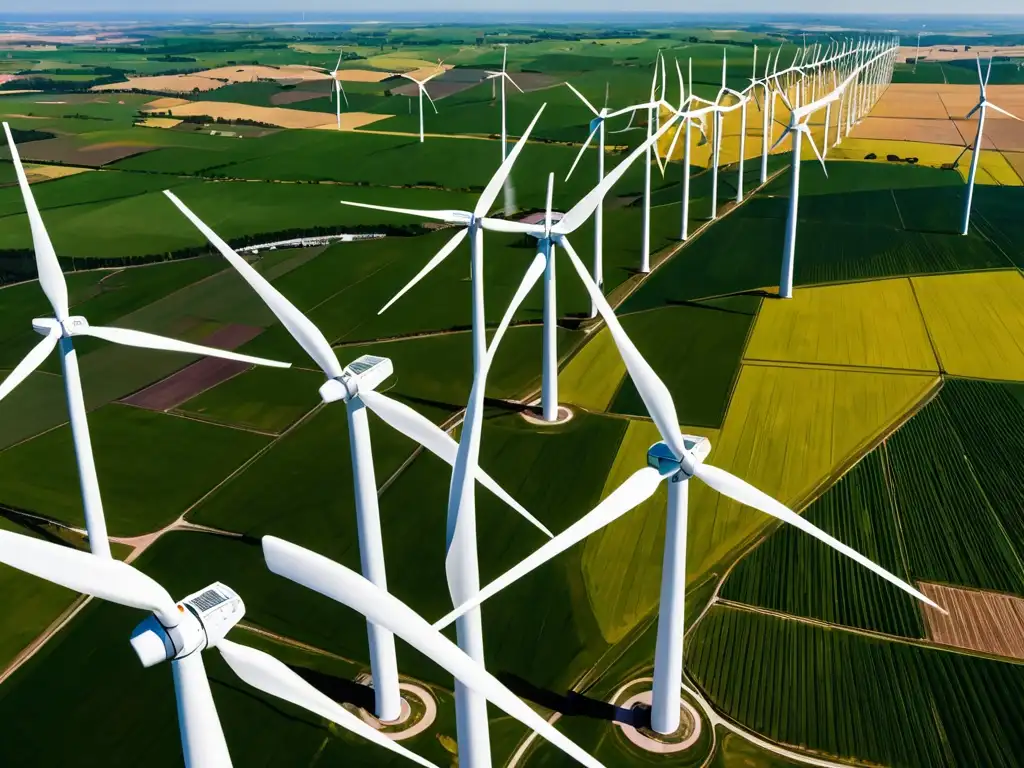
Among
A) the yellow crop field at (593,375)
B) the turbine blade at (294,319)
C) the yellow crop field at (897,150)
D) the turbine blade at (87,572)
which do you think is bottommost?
the yellow crop field at (593,375)

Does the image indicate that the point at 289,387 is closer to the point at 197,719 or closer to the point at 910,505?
the point at 910,505

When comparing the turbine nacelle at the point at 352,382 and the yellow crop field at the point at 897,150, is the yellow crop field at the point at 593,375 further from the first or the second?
the yellow crop field at the point at 897,150

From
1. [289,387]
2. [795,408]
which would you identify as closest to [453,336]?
[289,387]

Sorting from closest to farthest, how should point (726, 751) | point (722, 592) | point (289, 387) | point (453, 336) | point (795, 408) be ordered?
1. point (726, 751)
2. point (722, 592)
3. point (795, 408)
4. point (289, 387)
5. point (453, 336)

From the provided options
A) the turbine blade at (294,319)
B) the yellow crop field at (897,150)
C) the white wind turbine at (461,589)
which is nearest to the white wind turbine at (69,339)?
the turbine blade at (294,319)

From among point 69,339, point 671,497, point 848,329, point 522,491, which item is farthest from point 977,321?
point 69,339

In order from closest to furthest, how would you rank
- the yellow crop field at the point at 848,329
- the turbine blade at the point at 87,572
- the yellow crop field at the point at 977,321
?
the turbine blade at the point at 87,572 → the yellow crop field at the point at 977,321 → the yellow crop field at the point at 848,329

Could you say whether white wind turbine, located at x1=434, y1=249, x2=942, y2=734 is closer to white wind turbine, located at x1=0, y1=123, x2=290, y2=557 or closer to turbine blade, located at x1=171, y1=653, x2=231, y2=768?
turbine blade, located at x1=171, y1=653, x2=231, y2=768

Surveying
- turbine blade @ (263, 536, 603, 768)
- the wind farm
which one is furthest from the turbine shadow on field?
turbine blade @ (263, 536, 603, 768)
